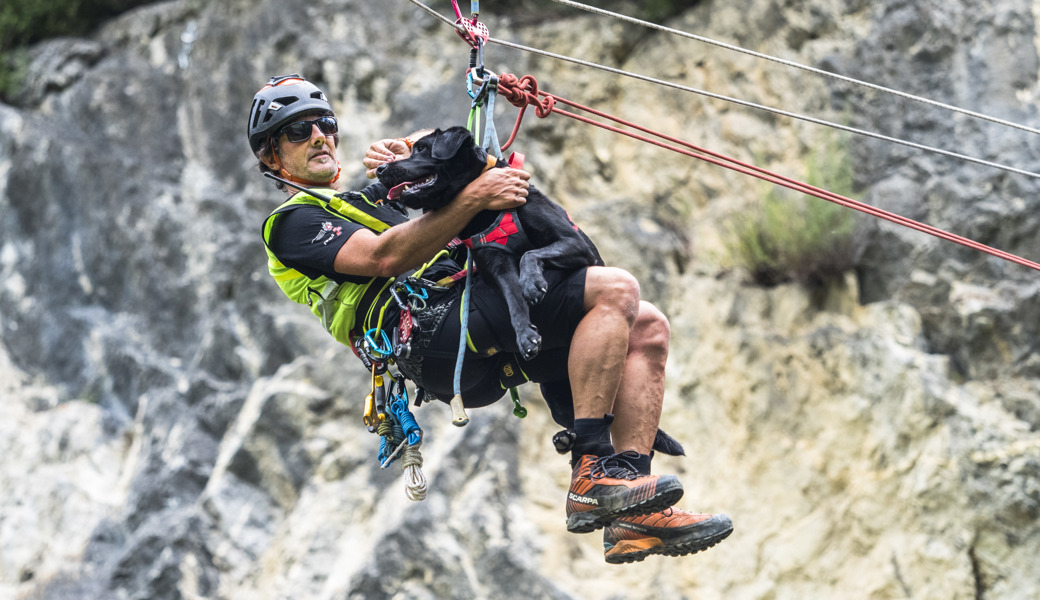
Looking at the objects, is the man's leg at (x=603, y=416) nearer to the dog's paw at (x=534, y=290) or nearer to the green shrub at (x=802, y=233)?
the dog's paw at (x=534, y=290)

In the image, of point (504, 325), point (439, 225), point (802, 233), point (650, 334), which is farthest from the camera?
point (802, 233)

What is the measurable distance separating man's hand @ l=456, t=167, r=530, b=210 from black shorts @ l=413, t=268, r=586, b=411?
0.28 m

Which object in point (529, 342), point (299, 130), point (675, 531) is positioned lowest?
point (675, 531)

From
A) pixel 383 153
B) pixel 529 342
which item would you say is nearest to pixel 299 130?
pixel 383 153

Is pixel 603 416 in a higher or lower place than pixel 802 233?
lower

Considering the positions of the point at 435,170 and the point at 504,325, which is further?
the point at 504,325

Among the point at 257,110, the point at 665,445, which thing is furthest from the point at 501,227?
the point at 257,110

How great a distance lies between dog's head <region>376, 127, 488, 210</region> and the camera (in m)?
3.48

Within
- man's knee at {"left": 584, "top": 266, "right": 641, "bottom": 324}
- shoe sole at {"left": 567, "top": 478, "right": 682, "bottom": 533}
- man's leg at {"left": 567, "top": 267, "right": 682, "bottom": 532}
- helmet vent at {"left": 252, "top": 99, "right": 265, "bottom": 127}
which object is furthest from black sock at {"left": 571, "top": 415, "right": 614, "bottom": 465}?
helmet vent at {"left": 252, "top": 99, "right": 265, "bottom": 127}

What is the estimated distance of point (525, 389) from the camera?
7.91m

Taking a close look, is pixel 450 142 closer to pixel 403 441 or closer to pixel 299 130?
pixel 299 130

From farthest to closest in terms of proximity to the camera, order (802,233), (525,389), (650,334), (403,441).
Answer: (525,389), (802,233), (403,441), (650,334)

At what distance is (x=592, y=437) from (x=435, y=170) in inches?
40.5

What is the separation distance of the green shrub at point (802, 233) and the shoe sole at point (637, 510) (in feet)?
14.6
